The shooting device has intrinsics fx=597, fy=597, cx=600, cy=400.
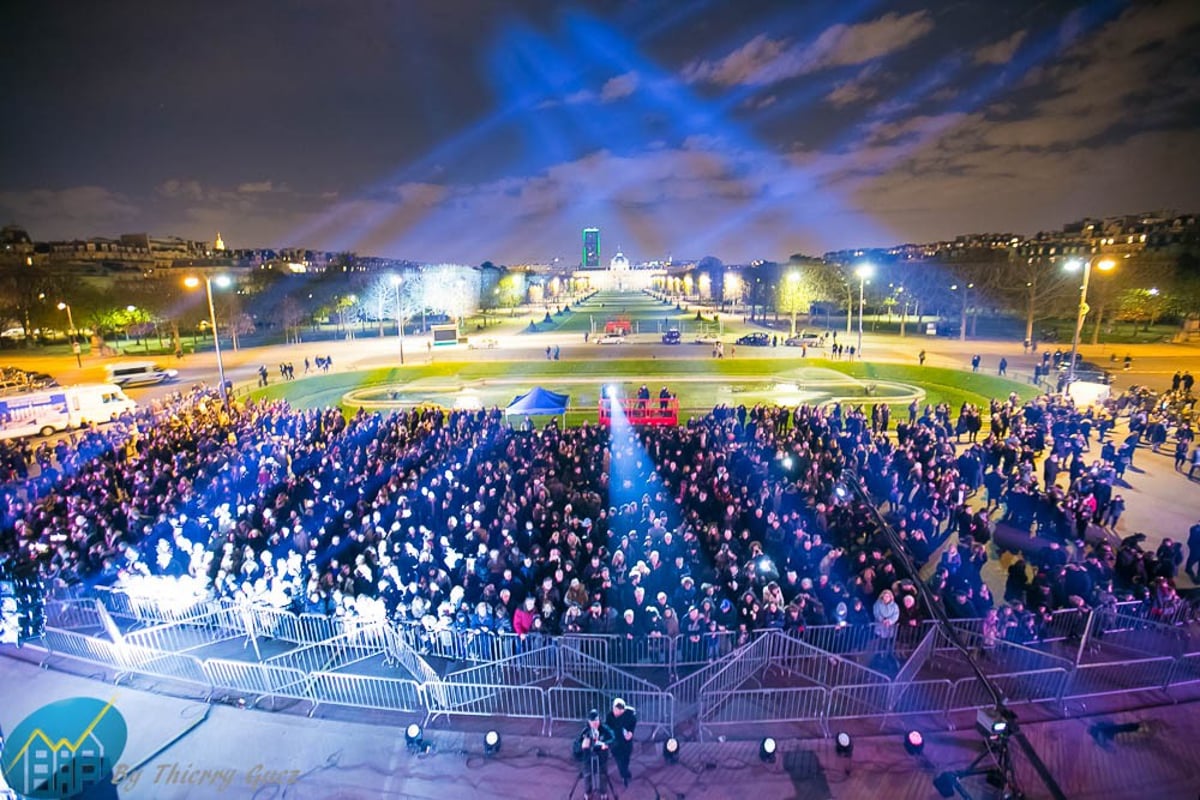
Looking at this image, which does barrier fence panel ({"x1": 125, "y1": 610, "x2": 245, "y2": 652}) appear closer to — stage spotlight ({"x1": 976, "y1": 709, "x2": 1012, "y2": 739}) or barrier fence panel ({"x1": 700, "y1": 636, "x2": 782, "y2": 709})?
barrier fence panel ({"x1": 700, "y1": 636, "x2": 782, "y2": 709})

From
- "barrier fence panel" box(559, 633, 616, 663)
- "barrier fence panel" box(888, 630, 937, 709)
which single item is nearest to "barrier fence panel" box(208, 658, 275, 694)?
"barrier fence panel" box(559, 633, 616, 663)

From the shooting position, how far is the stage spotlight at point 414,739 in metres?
8.36

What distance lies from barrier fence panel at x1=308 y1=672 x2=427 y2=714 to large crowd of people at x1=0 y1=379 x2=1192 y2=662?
107 centimetres

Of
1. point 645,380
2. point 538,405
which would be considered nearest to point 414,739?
point 538,405

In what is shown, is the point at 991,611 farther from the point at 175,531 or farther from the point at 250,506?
the point at 175,531

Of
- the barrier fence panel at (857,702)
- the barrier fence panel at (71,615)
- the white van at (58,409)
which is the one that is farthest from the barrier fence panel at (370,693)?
the white van at (58,409)

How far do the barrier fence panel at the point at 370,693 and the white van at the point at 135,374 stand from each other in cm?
3943

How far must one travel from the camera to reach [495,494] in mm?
14555

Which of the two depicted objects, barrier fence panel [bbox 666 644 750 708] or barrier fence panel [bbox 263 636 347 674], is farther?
barrier fence panel [bbox 263 636 347 674]

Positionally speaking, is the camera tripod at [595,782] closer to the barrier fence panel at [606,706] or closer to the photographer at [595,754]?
the photographer at [595,754]

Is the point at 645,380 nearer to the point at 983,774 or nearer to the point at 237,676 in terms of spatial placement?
the point at 237,676

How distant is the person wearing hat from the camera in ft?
25.7

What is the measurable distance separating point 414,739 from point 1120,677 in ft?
35.2

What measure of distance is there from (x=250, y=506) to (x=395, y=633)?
257 inches
